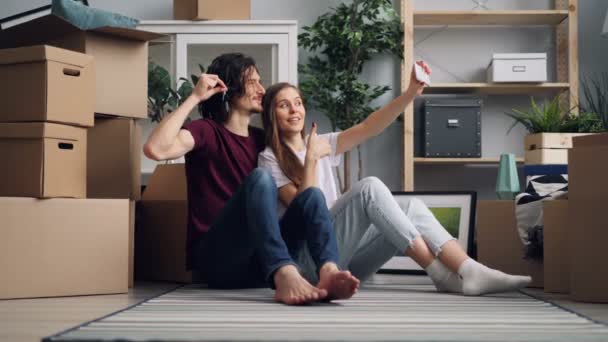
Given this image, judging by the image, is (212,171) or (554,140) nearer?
(212,171)

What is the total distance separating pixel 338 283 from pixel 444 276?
1.55 ft

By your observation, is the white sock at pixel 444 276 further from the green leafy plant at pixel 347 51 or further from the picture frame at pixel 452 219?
the green leafy plant at pixel 347 51

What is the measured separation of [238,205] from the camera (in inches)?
86.9

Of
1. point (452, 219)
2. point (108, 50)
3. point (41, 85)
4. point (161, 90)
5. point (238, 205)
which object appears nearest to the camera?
point (238, 205)

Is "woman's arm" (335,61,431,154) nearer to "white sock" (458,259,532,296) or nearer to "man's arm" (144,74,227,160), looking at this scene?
"man's arm" (144,74,227,160)

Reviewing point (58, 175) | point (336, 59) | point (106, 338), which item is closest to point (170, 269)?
point (58, 175)

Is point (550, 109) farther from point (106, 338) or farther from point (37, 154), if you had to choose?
point (106, 338)

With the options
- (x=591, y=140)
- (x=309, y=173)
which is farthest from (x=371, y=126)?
(x=591, y=140)

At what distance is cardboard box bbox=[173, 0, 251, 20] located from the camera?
13.6ft

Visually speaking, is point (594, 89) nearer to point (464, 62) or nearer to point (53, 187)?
point (464, 62)

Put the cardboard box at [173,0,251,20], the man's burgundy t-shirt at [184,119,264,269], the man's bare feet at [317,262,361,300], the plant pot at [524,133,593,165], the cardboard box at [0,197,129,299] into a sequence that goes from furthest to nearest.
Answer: the cardboard box at [173,0,251,20] → the plant pot at [524,133,593,165] → the man's burgundy t-shirt at [184,119,264,269] → the cardboard box at [0,197,129,299] → the man's bare feet at [317,262,361,300]

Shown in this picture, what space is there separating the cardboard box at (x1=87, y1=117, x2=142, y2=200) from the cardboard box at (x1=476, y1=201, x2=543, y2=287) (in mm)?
1130

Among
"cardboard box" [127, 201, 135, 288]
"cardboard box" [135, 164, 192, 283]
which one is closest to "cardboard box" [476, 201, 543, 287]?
"cardboard box" [135, 164, 192, 283]

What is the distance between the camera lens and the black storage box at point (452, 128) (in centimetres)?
423
